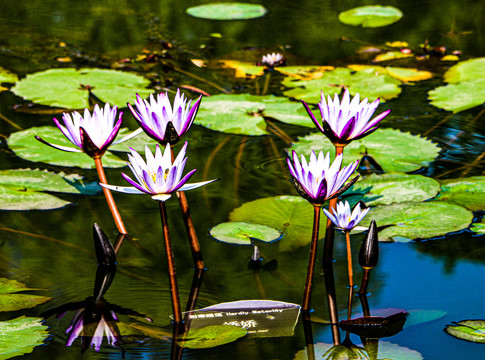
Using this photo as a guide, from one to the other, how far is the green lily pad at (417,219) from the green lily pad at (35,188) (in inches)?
45.2

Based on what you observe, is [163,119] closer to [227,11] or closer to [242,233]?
[242,233]

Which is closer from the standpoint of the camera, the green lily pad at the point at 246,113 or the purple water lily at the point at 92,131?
the purple water lily at the point at 92,131

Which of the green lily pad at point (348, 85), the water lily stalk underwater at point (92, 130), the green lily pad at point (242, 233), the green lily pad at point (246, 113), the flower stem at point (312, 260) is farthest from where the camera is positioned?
the green lily pad at point (348, 85)

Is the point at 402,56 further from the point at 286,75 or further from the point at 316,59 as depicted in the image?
the point at 286,75

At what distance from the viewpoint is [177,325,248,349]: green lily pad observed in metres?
1.50

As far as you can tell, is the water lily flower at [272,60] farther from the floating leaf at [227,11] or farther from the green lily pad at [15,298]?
the green lily pad at [15,298]

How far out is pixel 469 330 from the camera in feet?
5.25

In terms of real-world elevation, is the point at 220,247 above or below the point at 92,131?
below

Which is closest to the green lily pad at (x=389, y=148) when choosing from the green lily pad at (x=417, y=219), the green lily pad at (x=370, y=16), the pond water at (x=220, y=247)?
the pond water at (x=220, y=247)

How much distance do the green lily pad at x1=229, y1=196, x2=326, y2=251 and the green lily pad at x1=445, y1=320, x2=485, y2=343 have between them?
0.59m

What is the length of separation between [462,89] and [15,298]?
9.61 feet

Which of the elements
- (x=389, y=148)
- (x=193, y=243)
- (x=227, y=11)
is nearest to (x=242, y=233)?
(x=193, y=243)

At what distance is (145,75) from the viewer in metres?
3.91

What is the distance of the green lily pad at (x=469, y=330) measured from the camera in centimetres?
157
